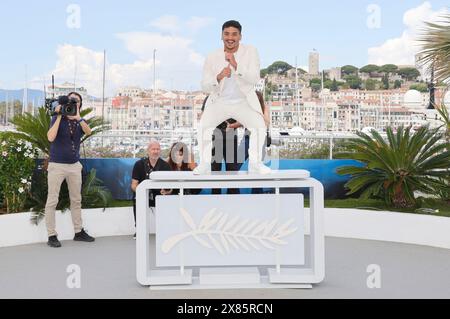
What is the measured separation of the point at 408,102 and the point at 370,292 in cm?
2123

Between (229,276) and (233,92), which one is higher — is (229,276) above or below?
below

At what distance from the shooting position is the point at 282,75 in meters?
37.7

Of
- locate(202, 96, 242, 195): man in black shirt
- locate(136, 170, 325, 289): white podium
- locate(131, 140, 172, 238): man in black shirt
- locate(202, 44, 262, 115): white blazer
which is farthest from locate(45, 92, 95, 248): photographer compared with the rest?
locate(202, 44, 262, 115): white blazer

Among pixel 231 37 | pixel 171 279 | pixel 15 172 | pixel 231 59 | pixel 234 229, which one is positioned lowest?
pixel 171 279

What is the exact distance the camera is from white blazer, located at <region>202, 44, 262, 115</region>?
5.18 m

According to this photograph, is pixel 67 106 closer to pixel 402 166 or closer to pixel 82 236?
pixel 82 236

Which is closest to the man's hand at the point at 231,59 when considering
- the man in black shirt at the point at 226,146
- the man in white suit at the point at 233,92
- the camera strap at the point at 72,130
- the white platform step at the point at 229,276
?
the man in white suit at the point at 233,92

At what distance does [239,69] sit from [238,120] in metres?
0.43

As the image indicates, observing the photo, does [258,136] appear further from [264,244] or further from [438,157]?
[438,157]

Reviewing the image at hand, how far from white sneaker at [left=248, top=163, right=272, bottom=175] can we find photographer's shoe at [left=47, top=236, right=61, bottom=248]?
2755 millimetres

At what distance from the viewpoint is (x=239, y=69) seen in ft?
17.0

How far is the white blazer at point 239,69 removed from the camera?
5184 mm

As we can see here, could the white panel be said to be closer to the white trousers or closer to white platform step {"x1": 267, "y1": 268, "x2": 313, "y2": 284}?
white platform step {"x1": 267, "y1": 268, "x2": 313, "y2": 284}

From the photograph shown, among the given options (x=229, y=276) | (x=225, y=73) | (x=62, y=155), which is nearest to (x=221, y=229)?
(x=229, y=276)
